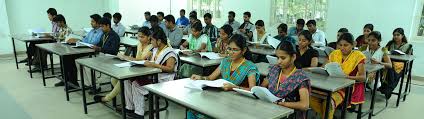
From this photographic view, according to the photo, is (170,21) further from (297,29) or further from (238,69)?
(238,69)

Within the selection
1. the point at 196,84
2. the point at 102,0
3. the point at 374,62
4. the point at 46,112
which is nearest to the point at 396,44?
the point at 374,62

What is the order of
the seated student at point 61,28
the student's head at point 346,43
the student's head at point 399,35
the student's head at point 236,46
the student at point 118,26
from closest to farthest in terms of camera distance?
1. the student's head at point 236,46
2. the student's head at point 346,43
3. the student's head at point 399,35
4. the seated student at point 61,28
5. the student at point 118,26

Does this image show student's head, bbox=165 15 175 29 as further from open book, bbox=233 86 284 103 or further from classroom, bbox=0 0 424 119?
open book, bbox=233 86 284 103

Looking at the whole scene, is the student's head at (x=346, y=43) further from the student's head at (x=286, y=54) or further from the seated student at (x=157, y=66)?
the seated student at (x=157, y=66)

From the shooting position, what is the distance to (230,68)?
2412mm

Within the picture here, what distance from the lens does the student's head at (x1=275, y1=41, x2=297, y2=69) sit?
194cm

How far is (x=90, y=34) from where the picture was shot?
4.52 m

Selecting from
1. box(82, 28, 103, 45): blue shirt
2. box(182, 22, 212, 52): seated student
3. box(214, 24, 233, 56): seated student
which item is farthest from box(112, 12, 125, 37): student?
box(214, 24, 233, 56): seated student

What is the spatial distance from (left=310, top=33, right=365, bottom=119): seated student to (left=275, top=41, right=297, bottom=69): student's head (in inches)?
38.3

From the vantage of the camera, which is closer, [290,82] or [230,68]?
[290,82]

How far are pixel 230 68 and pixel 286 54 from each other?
563 mm

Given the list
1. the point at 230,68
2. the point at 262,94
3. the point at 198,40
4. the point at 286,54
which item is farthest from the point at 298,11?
the point at 262,94

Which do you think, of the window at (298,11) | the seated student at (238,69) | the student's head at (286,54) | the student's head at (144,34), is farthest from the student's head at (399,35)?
the student's head at (144,34)

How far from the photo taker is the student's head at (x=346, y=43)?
292 centimetres
